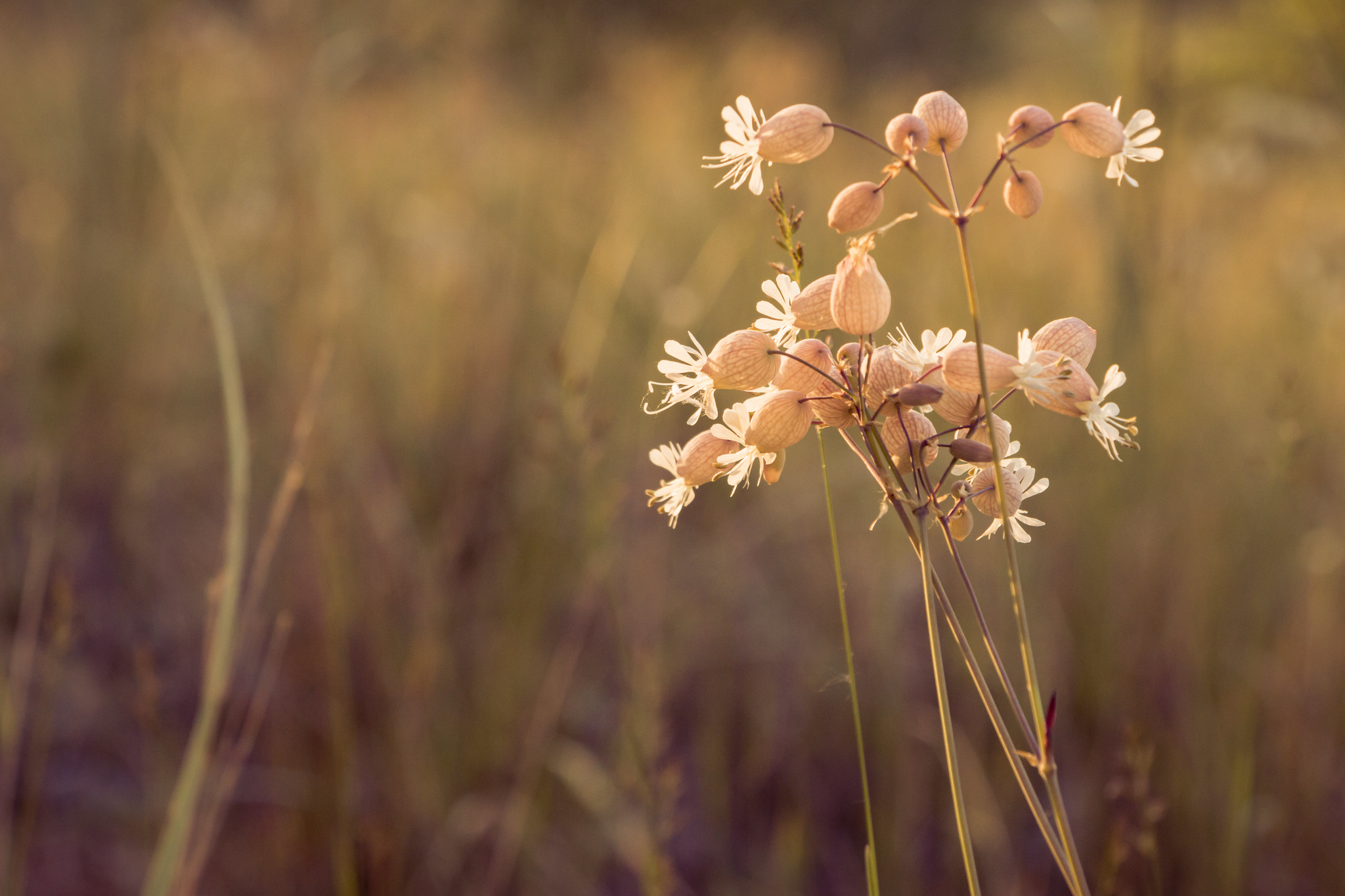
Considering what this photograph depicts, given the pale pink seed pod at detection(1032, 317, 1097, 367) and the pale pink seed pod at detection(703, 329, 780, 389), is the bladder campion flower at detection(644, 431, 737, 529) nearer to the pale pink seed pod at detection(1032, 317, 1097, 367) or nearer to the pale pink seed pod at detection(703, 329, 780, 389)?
the pale pink seed pod at detection(703, 329, 780, 389)

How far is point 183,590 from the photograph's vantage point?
188 centimetres

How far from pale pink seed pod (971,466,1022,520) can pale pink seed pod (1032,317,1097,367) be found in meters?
0.07

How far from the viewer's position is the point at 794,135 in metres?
0.52

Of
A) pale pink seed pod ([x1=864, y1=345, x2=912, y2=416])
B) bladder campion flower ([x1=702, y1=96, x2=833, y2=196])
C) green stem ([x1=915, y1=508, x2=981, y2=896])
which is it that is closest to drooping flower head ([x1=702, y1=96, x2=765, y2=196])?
bladder campion flower ([x1=702, y1=96, x2=833, y2=196])

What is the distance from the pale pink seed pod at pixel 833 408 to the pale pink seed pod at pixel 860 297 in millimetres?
37

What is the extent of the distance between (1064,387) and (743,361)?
167 millimetres

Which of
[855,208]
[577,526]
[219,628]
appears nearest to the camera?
[855,208]

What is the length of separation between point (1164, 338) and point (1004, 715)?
124cm

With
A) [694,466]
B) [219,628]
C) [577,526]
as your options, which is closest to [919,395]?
[694,466]

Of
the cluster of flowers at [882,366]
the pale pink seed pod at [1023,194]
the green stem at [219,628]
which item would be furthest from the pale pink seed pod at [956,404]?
the green stem at [219,628]

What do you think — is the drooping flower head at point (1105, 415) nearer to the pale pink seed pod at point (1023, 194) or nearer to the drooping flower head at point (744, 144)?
the pale pink seed pod at point (1023, 194)

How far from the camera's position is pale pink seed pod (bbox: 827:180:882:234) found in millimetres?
503

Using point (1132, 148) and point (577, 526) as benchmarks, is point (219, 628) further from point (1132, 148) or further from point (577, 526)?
point (577, 526)

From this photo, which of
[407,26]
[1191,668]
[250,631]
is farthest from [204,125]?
[1191,668]
